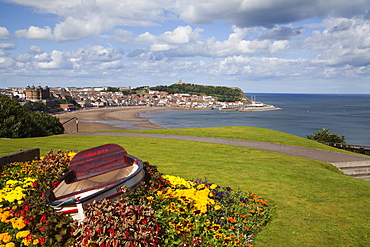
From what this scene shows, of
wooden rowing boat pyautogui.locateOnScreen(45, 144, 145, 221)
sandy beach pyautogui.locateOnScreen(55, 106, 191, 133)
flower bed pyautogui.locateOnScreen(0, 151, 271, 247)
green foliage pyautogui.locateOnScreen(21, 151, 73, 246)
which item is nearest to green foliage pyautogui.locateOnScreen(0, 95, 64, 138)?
sandy beach pyautogui.locateOnScreen(55, 106, 191, 133)

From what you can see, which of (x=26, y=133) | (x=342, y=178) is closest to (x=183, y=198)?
(x=342, y=178)

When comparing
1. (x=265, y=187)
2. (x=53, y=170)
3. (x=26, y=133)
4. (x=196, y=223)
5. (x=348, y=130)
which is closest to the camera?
(x=196, y=223)

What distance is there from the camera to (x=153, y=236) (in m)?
5.53

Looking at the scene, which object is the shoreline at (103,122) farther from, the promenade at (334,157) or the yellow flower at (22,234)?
the yellow flower at (22,234)

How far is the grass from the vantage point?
24.6 feet

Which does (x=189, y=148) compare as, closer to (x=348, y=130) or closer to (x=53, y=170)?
(x=53, y=170)

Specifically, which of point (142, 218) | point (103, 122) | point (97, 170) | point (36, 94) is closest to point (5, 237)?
point (142, 218)

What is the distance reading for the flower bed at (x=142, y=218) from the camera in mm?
5406

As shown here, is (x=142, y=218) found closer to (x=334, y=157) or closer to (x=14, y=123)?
(x=334, y=157)

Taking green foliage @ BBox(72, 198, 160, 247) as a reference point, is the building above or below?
above

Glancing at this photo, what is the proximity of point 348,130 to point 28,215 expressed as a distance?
88.6 meters

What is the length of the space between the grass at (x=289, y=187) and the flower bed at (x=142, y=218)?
2.81 feet

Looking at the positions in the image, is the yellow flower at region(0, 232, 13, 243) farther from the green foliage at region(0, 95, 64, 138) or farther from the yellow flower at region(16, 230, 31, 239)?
the green foliage at region(0, 95, 64, 138)

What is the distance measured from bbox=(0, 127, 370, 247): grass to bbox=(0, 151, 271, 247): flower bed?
0.86m
